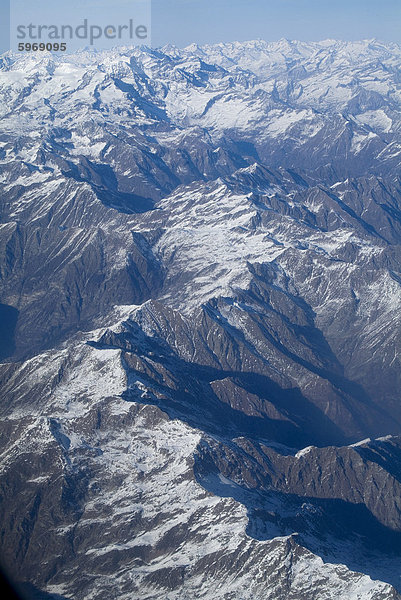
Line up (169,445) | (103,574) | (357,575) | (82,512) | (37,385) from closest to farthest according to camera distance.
Result: 1. (357,575)
2. (103,574)
3. (82,512)
4. (169,445)
5. (37,385)

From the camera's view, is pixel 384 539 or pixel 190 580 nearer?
pixel 190 580

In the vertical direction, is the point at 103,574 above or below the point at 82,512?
below

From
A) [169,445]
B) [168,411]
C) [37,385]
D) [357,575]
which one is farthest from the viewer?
[37,385]

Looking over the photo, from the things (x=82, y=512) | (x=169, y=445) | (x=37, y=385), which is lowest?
(x=82, y=512)

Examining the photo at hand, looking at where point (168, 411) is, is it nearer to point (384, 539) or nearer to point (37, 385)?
point (37, 385)

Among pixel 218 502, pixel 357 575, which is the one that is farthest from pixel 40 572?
pixel 357 575

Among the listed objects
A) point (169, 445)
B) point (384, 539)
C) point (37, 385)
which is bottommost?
point (384, 539)

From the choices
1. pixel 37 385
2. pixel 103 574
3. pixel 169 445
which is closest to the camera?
pixel 103 574

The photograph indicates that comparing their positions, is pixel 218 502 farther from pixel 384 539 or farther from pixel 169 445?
pixel 384 539

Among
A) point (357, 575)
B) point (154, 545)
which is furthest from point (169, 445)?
point (357, 575)
